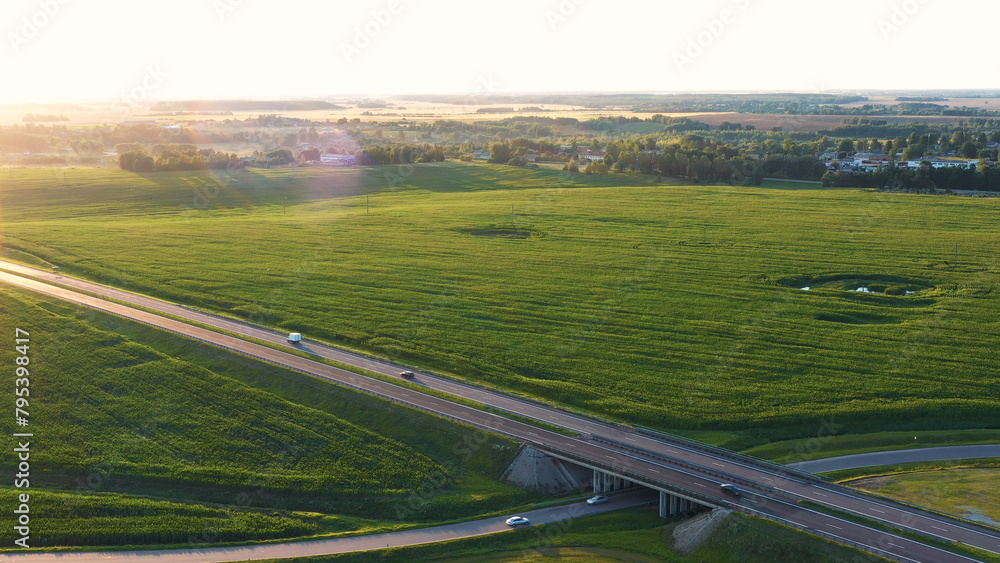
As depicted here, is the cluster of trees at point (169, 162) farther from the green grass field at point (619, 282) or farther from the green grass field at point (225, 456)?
the green grass field at point (225, 456)

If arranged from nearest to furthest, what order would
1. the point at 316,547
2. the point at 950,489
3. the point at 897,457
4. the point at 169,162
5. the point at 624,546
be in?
the point at 624,546
the point at 316,547
the point at 950,489
the point at 897,457
the point at 169,162

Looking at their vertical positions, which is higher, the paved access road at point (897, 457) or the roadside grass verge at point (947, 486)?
the roadside grass verge at point (947, 486)

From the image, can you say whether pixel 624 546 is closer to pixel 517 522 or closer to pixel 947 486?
pixel 517 522

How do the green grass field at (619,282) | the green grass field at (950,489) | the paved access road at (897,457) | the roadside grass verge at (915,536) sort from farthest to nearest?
the green grass field at (619,282)
the paved access road at (897,457)
the green grass field at (950,489)
the roadside grass verge at (915,536)

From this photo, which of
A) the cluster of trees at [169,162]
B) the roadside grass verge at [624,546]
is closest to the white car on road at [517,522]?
the roadside grass verge at [624,546]

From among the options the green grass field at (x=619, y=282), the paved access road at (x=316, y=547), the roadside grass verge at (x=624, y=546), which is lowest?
the paved access road at (x=316, y=547)

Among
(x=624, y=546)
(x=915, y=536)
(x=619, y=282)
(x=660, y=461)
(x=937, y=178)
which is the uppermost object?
(x=937, y=178)

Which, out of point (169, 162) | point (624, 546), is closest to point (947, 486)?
point (624, 546)
